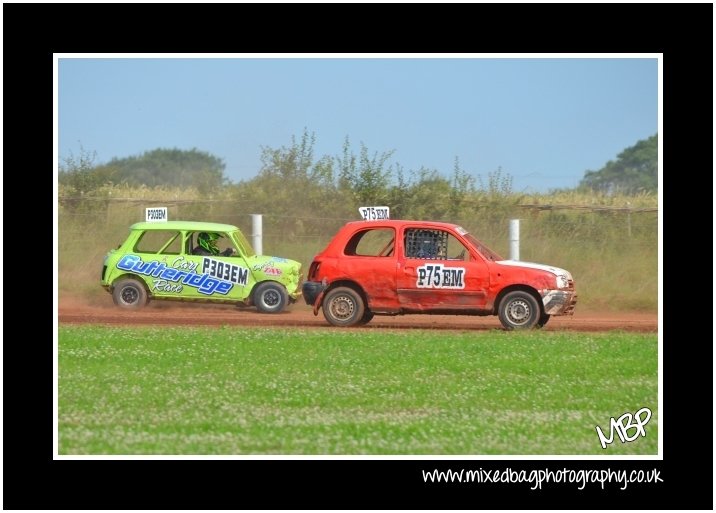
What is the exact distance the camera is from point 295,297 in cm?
2236

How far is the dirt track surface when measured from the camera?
20.6 metres

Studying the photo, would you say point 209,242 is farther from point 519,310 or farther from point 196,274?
point 519,310

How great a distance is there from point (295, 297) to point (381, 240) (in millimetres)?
6802

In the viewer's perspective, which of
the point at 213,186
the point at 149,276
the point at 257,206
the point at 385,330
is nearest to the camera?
the point at 385,330

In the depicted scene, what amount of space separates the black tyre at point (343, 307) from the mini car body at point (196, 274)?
249 centimetres

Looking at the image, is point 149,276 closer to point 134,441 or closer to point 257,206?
point 257,206

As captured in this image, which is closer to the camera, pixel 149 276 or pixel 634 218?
pixel 149 276

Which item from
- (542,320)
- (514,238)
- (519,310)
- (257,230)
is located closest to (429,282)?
(519,310)

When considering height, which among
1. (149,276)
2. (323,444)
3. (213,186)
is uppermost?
(213,186)

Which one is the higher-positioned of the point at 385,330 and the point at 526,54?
the point at 526,54

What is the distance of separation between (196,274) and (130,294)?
1499mm

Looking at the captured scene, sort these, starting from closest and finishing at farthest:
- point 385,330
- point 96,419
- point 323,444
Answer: point 323,444 → point 96,419 → point 385,330

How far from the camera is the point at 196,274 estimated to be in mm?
21844

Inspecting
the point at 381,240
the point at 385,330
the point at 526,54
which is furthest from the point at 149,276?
the point at 526,54
